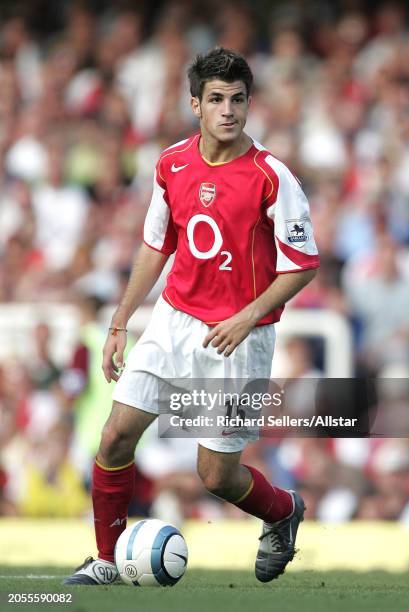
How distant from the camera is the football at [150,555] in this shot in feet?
19.4

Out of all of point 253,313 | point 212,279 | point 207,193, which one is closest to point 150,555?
point 253,313

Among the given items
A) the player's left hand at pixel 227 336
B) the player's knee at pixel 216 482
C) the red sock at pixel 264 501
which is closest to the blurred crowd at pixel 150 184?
the red sock at pixel 264 501

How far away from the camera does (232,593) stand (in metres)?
5.87

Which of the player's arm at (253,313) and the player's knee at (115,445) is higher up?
the player's arm at (253,313)

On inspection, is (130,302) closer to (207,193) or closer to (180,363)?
(180,363)

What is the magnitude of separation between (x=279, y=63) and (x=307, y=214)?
770 centimetres

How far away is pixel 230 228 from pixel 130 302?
622 mm

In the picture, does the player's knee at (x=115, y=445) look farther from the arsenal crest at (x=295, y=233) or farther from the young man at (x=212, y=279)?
the arsenal crest at (x=295, y=233)

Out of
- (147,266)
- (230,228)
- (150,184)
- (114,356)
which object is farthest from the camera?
(150,184)

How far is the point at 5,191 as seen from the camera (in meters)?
13.4

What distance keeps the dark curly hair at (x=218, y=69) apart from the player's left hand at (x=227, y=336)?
1033 mm

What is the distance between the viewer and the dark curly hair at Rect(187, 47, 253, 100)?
5.91 meters

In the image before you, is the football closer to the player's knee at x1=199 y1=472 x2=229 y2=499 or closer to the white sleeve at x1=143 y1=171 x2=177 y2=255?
the player's knee at x1=199 y1=472 x2=229 y2=499

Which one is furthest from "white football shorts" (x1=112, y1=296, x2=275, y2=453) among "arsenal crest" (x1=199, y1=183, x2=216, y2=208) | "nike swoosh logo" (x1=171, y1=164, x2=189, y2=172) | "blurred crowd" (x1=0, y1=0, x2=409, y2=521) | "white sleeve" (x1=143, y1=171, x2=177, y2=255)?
"blurred crowd" (x1=0, y1=0, x2=409, y2=521)
